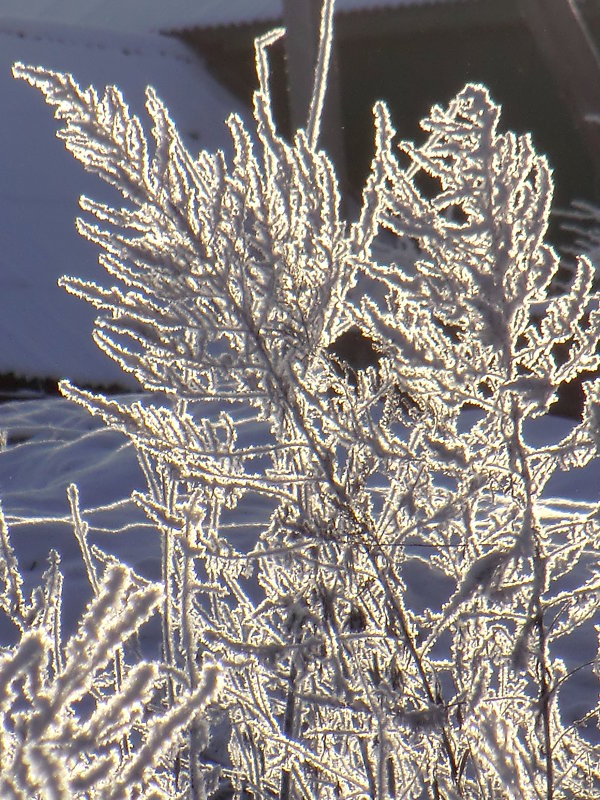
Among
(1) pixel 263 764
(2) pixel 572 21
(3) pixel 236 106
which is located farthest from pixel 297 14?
(1) pixel 263 764

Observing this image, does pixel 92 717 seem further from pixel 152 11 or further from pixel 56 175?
pixel 152 11

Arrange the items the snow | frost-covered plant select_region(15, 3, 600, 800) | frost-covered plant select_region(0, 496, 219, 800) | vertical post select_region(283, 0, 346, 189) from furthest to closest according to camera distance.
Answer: vertical post select_region(283, 0, 346, 189)
the snow
frost-covered plant select_region(15, 3, 600, 800)
frost-covered plant select_region(0, 496, 219, 800)

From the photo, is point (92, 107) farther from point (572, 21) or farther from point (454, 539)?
point (572, 21)

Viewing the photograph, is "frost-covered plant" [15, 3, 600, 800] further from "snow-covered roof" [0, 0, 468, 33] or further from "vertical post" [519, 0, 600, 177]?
"snow-covered roof" [0, 0, 468, 33]

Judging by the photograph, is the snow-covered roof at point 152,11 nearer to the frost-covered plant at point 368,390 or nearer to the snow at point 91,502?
the snow at point 91,502

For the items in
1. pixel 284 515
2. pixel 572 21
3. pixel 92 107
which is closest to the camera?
pixel 92 107

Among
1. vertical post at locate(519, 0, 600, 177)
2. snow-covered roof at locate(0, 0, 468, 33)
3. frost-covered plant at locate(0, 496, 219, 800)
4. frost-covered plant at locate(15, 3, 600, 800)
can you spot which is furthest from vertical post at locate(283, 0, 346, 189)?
frost-covered plant at locate(0, 496, 219, 800)
